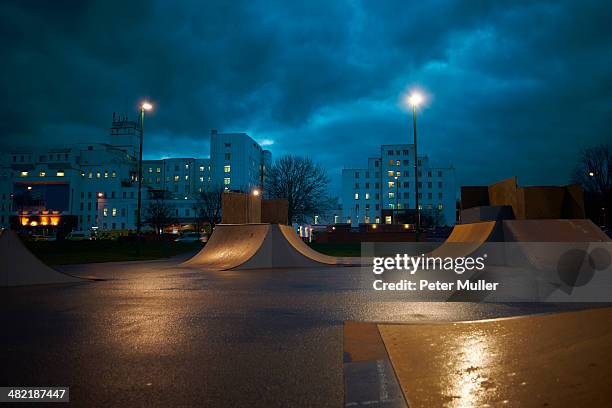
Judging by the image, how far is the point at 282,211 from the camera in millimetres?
22312

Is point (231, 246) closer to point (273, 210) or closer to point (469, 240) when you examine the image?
point (273, 210)

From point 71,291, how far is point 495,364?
9.97 m

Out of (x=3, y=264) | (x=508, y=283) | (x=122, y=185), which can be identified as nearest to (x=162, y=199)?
(x=122, y=185)

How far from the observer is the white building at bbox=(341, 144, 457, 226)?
303ft

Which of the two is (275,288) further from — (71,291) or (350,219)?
(350,219)

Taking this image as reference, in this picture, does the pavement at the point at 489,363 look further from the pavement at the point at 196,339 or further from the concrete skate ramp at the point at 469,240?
the concrete skate ramp at the point at 469,240

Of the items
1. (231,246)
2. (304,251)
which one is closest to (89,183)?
(231,246)

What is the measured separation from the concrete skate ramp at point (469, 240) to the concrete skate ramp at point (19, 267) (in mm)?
14670

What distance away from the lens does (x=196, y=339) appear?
17.6ft

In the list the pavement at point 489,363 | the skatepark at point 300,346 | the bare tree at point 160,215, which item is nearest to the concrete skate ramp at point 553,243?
the skatepark at point 300,346

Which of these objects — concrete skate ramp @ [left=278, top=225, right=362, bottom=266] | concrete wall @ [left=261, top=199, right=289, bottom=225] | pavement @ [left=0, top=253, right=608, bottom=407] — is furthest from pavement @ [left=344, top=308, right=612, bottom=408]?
concrete wall @ [left=261, top=199, right=289, bottom=225]

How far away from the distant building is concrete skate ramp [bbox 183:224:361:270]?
64.3 m

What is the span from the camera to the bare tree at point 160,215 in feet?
218

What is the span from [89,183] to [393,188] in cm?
6986
